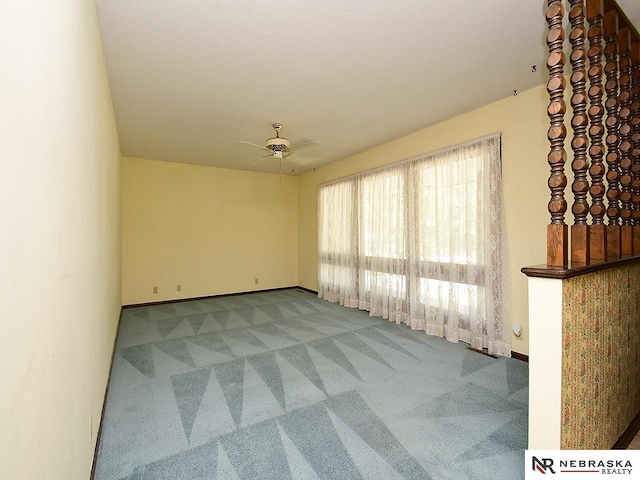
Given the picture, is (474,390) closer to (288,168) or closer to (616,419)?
(616,419)

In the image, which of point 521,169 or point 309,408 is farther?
point 521,169

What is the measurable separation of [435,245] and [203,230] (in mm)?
4282

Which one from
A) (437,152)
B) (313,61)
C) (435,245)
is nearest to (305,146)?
(437,152)

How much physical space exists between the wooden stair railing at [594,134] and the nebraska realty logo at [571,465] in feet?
2.78

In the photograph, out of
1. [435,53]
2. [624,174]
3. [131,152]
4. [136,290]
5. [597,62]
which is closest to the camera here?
[597,62]

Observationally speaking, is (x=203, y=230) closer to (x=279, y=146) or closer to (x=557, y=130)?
(x=279, y=146)

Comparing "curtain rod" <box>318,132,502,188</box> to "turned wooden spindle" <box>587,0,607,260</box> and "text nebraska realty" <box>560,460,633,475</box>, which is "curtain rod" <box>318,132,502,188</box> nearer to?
"turned wooden spindle" <box>587,0,607,260</box>

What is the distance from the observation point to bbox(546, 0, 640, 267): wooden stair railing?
136 centimetres

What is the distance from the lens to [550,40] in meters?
1.35

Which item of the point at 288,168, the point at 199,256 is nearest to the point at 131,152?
the point at 199,256

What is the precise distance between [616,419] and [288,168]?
18.1 feet

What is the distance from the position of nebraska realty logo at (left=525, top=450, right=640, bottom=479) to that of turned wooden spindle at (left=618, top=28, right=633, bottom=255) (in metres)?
1.19

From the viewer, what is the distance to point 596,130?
1537 millimetres

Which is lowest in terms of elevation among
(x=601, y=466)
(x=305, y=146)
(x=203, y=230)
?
(x=601, y=466)
